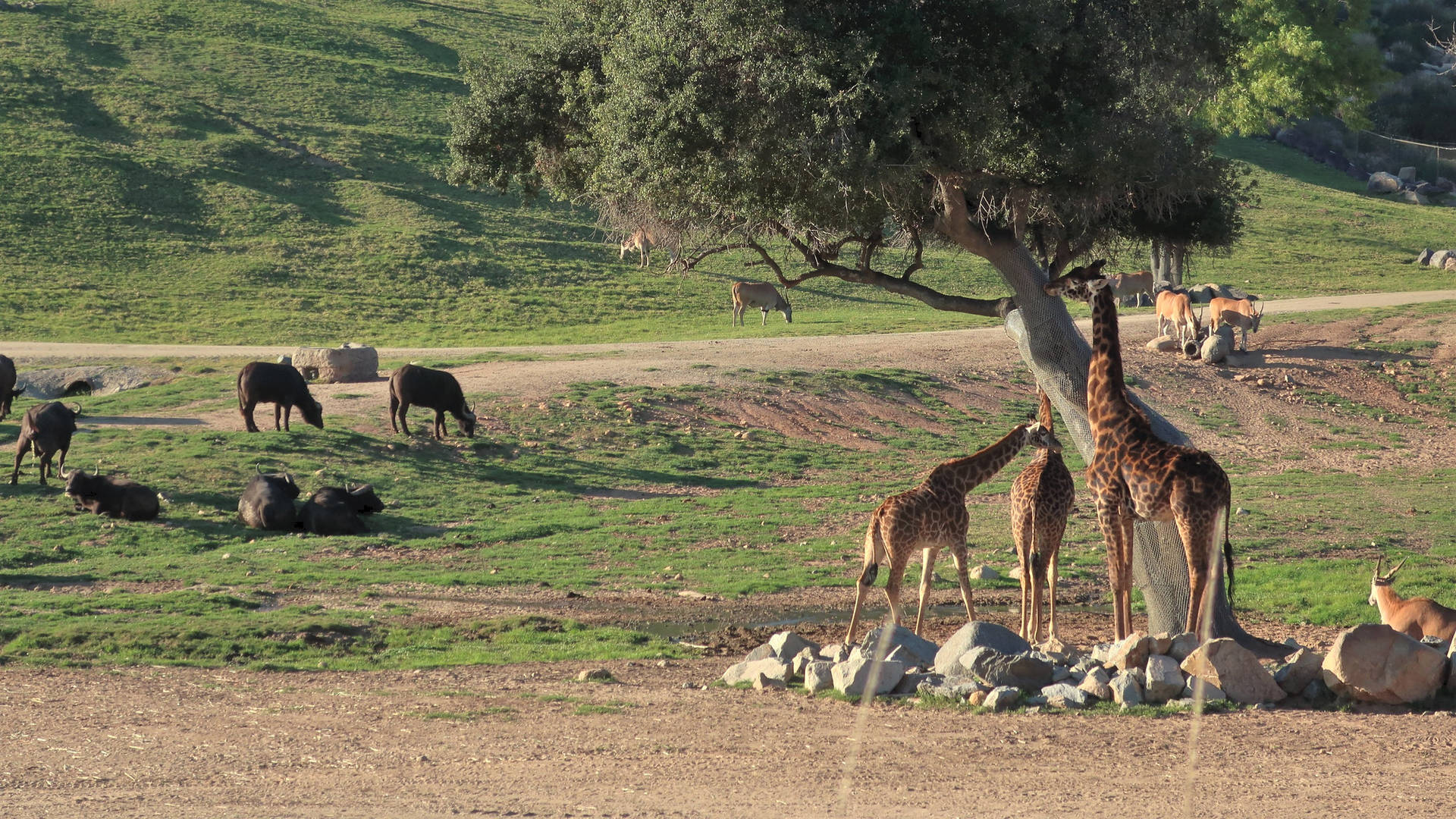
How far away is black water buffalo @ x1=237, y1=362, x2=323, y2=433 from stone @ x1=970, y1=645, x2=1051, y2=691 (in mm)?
16501

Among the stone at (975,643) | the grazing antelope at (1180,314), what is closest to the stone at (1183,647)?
the stone at (975,643)

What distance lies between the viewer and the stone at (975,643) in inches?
448

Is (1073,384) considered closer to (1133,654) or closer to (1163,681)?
(1133,654)

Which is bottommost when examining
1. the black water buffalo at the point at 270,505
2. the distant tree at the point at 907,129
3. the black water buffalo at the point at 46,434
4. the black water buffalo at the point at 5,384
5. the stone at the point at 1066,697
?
the stone at the point at 1066,697

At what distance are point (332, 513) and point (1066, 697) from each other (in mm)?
12376

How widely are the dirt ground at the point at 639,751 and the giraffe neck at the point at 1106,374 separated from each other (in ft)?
8.67

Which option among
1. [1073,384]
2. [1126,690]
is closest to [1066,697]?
[1126,690]

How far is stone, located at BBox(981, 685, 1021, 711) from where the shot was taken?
1069cm

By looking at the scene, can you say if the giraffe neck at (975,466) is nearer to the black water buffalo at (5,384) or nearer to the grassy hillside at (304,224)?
the black water buffalo at (5,384)

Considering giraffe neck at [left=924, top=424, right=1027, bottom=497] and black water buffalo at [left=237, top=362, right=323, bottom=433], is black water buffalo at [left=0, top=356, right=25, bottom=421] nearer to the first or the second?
black water buffalo at [left=237, top=362, right=323, bottom=433]

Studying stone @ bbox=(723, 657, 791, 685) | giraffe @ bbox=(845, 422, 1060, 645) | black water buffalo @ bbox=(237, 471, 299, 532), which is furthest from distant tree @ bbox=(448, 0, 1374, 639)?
black water buffalo @ bbox=(237, 471, 299, 532)

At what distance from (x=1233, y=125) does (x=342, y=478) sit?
4046 centimetres

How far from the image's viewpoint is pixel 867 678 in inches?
443

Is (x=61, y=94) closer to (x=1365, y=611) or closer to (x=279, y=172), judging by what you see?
(x=279, y=172)
